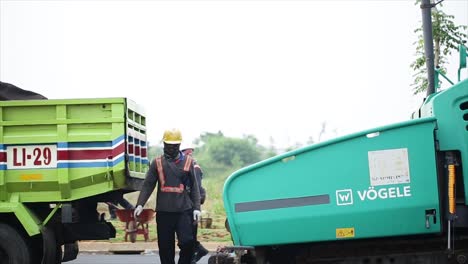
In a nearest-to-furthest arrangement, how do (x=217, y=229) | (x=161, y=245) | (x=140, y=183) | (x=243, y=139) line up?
(x=161, y=245) < (x=140, y=183) < (x=217, y=229) < (x=243, y=139)

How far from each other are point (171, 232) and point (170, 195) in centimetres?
45

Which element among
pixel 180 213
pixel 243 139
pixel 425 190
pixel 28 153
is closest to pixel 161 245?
pixel 180 213

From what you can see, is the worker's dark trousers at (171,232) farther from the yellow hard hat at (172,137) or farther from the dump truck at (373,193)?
the dump truck at (373,193)

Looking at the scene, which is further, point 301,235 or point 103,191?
point 103,191

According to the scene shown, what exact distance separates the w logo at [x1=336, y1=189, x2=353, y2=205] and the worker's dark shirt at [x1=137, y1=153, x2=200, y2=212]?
2945 millimetres

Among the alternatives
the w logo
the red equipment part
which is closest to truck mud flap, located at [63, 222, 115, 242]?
the w logo

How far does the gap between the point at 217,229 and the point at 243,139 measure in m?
48.4

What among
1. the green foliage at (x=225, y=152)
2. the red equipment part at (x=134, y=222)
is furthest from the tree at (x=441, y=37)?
the green foliage at (x=225, y=152)

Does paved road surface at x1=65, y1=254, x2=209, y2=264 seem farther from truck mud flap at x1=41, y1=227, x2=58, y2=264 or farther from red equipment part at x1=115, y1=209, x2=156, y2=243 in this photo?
truck mud flap at x1=41, y1=227, x2=58, y2=264

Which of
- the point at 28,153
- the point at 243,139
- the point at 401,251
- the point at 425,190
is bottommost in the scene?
the point at 401,251

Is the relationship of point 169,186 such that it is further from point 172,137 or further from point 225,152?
point 225,152

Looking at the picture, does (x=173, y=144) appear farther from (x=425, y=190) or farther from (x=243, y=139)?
(x=243, y=139)

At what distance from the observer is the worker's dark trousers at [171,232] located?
30.1ft

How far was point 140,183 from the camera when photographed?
10.1 m
